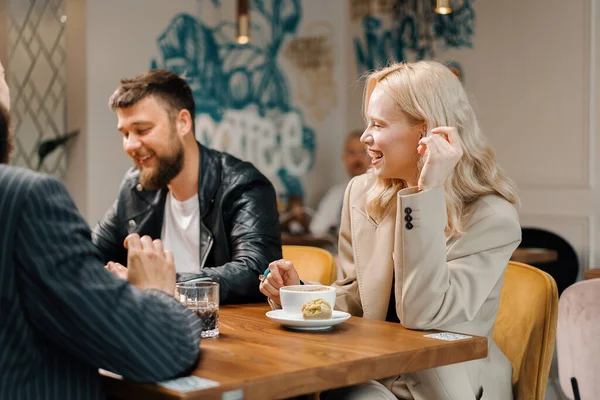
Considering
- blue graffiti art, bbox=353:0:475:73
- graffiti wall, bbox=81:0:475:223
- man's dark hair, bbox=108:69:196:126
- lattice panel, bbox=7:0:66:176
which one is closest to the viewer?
man's dark hair, bbox=108:69:196:126

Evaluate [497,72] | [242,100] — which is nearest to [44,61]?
[242,100]

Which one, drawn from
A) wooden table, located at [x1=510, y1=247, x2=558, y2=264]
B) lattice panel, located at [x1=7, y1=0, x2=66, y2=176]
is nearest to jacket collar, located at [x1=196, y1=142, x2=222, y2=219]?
wooden table, located at [x1=510, y1=247, x2=558, y2=264]

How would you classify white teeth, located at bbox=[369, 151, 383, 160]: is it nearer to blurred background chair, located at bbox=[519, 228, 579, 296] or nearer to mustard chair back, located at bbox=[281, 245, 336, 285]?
mustard chair back, located at bbox=[281, 245, 336, 285]

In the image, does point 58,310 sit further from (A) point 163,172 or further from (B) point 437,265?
(A) point 163,172

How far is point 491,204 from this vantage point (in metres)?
1.99

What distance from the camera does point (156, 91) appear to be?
290 centimetres

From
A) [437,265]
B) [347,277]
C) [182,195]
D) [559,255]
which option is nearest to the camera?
[437,265]

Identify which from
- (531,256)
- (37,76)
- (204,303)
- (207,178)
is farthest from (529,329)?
(37,76)

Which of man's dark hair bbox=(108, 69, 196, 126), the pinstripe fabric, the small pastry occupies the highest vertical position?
man's dark hair bbox=(108, 69, 196, 126)

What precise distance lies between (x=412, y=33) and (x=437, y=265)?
507 cm

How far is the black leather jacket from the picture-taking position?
7.60ft

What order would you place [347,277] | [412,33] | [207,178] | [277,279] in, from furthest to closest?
[412,33] → [207,178] → [347,277] → [277,279]

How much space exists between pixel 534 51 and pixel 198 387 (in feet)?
16.6

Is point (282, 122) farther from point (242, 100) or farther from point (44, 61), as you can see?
point (44, 61)
